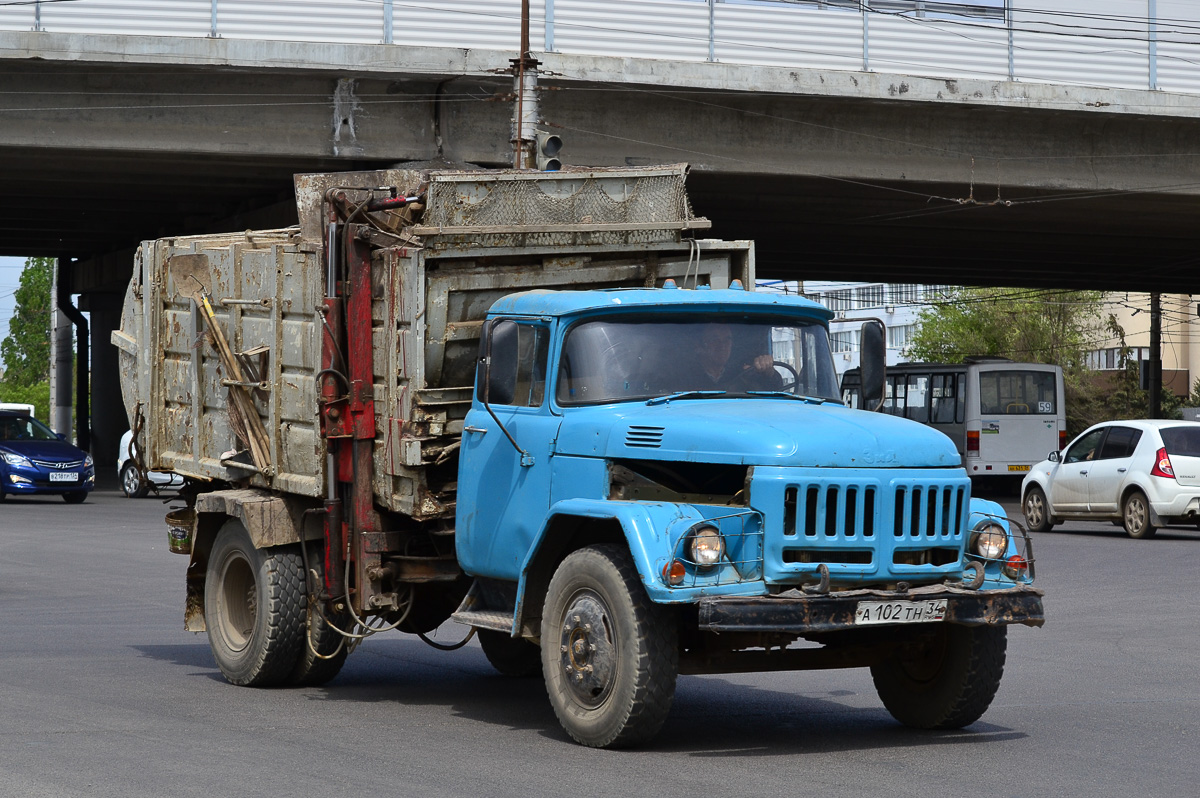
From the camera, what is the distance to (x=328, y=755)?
724 centimetres

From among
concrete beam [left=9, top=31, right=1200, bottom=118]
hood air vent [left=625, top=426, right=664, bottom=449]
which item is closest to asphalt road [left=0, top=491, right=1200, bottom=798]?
hood air vent [left=625, top=426, right=664, bottom=449]

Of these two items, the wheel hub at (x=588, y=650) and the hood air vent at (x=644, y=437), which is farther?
the hood air vent at (x=644, y=437)

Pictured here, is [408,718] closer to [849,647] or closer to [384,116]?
[849,647]

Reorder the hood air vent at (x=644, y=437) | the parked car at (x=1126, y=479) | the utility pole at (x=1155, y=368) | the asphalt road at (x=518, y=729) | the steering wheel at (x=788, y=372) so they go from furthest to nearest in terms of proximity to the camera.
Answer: the utility pole at (x=1155, y=368) < the parked car at (x=1126, y=479) < the steering wheel at (x=788, y=372) < the hood air vent at (x=644, y=437) < the asphalt road at (x=518, y=729)

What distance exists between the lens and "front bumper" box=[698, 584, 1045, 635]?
6.82 m

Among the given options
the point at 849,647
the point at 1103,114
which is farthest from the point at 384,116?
the point at 849,647

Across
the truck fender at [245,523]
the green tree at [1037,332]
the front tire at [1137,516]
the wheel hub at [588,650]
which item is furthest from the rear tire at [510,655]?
the green tree at [1037,332]

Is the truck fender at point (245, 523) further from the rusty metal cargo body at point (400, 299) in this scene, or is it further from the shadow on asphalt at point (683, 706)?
the shadow on asphalt at point (683, 706)

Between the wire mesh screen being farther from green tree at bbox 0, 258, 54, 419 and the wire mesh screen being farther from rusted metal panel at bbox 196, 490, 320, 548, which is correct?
green tree at bbox 0, 258, 54, 419

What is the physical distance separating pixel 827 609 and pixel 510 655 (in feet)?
11.6

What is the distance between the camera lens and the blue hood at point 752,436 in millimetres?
7141

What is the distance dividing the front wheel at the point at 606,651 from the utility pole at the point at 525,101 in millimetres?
16823

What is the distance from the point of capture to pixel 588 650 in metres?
7.34

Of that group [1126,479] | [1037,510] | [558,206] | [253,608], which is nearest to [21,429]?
[1037,510]
